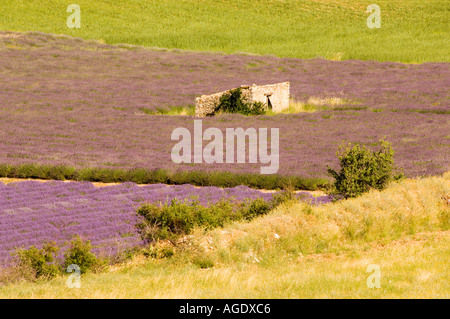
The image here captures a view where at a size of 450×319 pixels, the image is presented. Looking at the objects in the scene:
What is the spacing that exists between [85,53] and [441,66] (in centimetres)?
2431

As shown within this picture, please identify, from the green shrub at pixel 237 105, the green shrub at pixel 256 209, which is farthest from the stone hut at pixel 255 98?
the green shrub at pixel 256 209

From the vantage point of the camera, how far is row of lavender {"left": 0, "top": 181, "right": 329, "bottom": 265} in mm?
13797

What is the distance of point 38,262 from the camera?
12.1 metres

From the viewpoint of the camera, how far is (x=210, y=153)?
23500mm

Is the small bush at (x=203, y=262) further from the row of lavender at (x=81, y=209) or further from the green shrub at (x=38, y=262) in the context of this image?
the green shrub at (x=38, y=262)

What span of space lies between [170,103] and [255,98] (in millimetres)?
4322

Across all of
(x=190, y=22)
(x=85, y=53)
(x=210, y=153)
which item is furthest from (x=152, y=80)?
(x=190, y=22)

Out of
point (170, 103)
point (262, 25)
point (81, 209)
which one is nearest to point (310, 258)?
point (81, 209)

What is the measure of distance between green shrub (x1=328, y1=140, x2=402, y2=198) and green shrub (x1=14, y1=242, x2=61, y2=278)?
801 cm

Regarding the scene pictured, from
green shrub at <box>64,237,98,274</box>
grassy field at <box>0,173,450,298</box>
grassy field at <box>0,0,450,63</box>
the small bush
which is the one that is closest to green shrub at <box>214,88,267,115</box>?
grassy field at <box>0,173,450,298</box>

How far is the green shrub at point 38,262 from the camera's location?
12.0m

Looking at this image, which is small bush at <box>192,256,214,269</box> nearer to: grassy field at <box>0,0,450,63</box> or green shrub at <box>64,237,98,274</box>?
green shrub at <box>64,237,98,274</box>

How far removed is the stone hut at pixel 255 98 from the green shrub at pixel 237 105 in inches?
9.5
